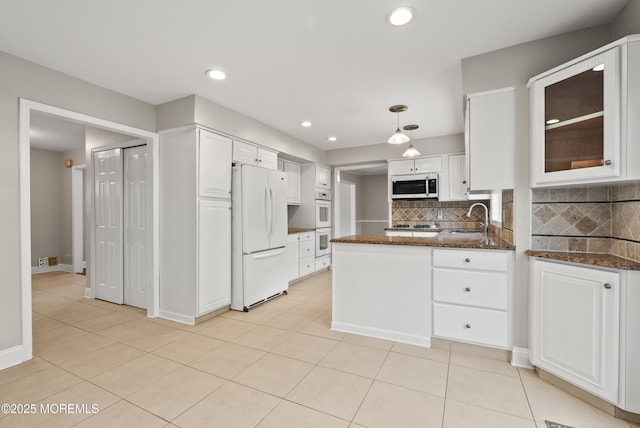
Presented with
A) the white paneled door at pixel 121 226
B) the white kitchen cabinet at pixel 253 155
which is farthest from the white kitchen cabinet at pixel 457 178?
the white paneled door at pixel 121 226

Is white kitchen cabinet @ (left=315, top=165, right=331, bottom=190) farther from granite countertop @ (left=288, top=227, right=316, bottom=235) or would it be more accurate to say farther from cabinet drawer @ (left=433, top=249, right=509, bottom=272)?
cabinet drawer @ (left=433, top=249, right=509, bottom=272)

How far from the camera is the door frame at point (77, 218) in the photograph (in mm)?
5461

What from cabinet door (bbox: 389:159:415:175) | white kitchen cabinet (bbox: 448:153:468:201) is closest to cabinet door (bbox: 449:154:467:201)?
white kitchen cabinet (bbox: 448:153:468:201)

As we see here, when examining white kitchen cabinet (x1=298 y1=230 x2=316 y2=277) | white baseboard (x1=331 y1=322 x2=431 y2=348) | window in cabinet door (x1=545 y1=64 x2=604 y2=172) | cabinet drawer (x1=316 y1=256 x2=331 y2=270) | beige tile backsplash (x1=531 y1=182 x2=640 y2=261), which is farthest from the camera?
cabinet drawer (x1=316 y1=256 x2=331 y2=270)

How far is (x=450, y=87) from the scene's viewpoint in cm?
292

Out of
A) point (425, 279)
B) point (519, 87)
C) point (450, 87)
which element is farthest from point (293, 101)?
point (425, 279)

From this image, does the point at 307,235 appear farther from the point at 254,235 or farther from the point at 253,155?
the point at 253,155

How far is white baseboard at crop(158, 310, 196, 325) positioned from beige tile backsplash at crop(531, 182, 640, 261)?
322 cm

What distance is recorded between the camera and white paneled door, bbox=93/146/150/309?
3494 mm

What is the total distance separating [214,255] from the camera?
3287 mm

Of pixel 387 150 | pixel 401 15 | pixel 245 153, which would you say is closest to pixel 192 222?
pixel 245 153

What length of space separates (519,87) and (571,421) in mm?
2181

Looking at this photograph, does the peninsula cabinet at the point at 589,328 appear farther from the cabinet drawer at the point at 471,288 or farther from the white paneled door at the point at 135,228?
the white paneled door at the point at 135,228

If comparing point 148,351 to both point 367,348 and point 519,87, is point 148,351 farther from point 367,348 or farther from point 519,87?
point 519,87
